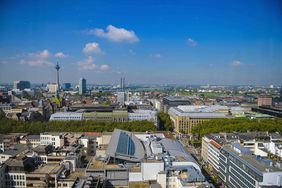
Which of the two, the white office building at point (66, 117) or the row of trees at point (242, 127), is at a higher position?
the white office building at point (66, 117)

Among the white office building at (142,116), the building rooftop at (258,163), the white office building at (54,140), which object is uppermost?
the building rooftop at (258,163)

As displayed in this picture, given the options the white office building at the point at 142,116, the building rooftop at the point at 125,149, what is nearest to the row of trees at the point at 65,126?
the white office building at the point at 142,116

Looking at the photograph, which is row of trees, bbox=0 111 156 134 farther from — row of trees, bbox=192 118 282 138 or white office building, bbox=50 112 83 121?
row of trees, bbox=192 118 282 138

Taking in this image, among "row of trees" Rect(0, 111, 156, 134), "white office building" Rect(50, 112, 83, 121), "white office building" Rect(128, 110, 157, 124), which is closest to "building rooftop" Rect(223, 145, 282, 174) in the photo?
"row of trees" Rect(0, 111, 156, 134)

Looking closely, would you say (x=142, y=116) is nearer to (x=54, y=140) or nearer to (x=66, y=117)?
(x=66, y=117)

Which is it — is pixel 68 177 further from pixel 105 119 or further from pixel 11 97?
pixel 11 97

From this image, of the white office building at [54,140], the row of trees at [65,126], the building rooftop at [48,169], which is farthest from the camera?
the row of trees at [65,126]

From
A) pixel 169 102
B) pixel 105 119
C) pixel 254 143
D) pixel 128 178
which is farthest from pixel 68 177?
pixel 169 102

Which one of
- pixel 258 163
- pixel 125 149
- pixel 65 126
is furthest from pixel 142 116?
pixel 258 163

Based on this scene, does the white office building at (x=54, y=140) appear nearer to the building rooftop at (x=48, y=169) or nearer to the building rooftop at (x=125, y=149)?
the building rooftop at (x=125, y=149)
